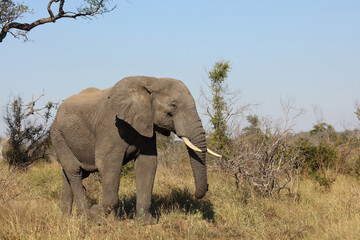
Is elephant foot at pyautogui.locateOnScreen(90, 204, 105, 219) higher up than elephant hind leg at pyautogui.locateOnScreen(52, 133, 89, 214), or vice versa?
elephant hind leg at pyautogui.locateOnScreen(52, 133, 89, 214)

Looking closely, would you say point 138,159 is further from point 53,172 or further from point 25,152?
point 25,152

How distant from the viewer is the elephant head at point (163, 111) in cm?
619

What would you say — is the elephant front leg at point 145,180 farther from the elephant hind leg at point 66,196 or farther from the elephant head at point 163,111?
the elephant hind leg at point 66,196

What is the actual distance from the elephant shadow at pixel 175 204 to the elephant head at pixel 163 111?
1491 millimetres

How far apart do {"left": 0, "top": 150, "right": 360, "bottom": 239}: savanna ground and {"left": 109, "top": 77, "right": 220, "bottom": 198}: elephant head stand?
32.5 inches

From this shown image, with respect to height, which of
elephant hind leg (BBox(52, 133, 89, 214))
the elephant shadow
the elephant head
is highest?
the elephant head

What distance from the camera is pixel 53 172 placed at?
1248 cm

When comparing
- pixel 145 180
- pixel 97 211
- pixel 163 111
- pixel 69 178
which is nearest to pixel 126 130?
pixel 163 111

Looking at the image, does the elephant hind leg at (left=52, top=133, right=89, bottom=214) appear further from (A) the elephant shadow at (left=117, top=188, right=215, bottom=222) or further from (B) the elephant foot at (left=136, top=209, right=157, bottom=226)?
(B) the elephant foot at (left=136, top=209, right=157, bottom=226)

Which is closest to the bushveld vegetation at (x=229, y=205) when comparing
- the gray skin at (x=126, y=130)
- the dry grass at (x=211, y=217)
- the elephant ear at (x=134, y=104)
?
the dry grass at (x=211, y=217)

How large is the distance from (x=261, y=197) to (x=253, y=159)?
2.99ft

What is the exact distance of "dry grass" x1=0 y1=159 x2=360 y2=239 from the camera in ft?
19.1

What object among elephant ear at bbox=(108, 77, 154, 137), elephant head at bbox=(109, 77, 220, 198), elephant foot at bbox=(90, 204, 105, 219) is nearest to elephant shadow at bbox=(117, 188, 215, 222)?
elephant foot at bbox=(90, 204, 105, 219)

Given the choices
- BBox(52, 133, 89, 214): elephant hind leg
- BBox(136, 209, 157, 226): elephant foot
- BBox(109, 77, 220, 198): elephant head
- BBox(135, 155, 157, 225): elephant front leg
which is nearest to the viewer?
BBox(109, 77, 220, 198): elephant head
